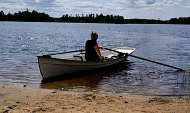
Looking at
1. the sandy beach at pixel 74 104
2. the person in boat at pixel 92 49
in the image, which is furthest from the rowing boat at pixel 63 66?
the sandy beach at pixel 74 104

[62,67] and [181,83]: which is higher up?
[62,67]

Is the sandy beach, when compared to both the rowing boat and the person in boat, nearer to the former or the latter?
the rowing boat

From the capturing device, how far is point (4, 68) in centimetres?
1263

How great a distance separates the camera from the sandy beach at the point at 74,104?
6047 mm

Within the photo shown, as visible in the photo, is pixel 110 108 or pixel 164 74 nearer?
pixel 110 108

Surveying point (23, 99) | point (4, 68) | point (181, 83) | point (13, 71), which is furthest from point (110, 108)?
point (4, 68)

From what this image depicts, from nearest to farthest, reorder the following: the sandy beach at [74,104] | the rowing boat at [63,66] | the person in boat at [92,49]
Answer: the sandy beach at [74,104] < the rowing boat at [63,66] < the person in boat at [92,49]

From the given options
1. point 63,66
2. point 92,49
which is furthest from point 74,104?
point 92,49

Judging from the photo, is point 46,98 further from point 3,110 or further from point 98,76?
point 98,76

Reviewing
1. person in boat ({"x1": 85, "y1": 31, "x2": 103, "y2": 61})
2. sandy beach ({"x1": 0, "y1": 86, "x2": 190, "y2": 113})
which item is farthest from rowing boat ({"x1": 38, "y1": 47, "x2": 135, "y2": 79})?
sandy beach ({"x1": 0, "y1": 86, "x2": 190, "y2": 113})

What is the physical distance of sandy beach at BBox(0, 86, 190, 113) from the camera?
605 centimetres

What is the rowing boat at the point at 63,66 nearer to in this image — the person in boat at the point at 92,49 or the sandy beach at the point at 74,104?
the person in boat at the point at 92,49

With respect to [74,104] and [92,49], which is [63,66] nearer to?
[92,49]

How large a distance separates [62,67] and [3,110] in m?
5.31
